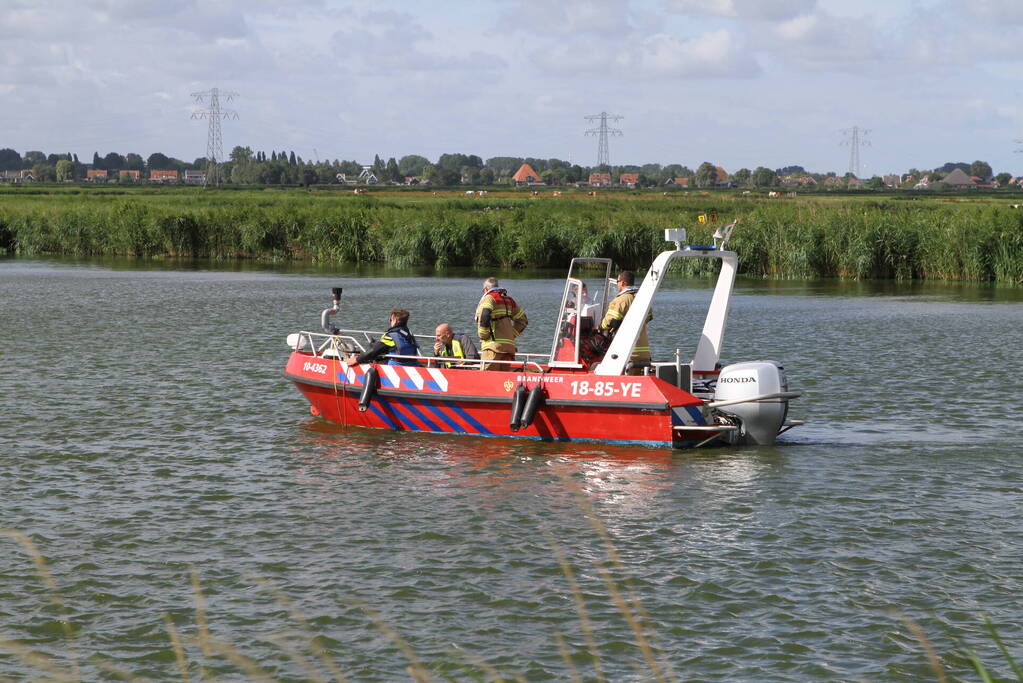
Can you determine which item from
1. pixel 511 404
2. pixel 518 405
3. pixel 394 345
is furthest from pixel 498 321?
pixel 394 345

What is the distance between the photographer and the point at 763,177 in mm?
164500

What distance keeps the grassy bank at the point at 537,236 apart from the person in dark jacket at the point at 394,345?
2681 cm

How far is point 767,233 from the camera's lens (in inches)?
1641

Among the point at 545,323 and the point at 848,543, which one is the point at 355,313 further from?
the point at 848,543

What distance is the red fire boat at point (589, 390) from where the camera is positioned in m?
14.1

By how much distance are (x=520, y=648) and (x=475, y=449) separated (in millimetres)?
6392

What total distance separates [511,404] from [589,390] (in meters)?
0.93

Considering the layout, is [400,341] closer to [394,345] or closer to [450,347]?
[394,345]

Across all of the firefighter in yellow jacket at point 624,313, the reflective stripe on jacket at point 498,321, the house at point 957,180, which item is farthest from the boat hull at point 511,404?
the house at point 957,180

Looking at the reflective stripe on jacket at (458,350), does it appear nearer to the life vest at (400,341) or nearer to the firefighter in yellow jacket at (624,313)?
the life vest at (400,341)

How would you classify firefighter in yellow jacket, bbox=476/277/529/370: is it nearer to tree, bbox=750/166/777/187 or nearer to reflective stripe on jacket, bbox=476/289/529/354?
reflective stripe on jacket, bbox=476/289/529/354

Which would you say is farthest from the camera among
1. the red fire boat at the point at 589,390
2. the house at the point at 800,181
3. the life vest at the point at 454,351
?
the house at the point at 800,181

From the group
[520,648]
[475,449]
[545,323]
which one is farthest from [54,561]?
[545,323]

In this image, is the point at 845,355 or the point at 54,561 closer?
the point at 54,561
